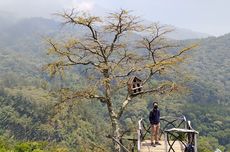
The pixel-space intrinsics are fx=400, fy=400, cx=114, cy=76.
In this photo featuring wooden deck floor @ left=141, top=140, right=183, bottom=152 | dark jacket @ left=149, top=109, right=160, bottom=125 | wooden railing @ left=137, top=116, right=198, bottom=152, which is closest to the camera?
wooden railing @ left=137, top=116, right=198, bottom=152

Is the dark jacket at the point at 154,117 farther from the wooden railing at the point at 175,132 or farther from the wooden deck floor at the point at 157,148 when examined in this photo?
the wooden deck floor at the point at 157,148

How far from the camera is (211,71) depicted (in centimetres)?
19550

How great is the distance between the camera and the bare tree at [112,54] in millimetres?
15619

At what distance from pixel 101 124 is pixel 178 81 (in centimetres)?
9386

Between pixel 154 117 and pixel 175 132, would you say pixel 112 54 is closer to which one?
pixel 154 117

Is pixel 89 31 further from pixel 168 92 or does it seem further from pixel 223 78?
pixel 223 78

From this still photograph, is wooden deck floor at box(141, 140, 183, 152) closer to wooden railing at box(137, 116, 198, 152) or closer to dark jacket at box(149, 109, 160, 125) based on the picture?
wooden railing at box(137, 116, 198, 152)

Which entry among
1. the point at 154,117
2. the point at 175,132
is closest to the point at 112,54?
the point at 154,117

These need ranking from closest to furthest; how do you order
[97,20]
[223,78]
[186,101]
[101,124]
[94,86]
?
[94,86], [97,20], [101,124], [186,101], [223,78]

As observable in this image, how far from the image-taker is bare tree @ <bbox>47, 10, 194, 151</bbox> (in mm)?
15619

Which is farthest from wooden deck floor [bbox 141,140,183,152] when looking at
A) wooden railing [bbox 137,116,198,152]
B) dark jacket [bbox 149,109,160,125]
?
dark jacket [bbox 149,109,160,125]

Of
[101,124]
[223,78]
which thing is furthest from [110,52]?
[223,78]

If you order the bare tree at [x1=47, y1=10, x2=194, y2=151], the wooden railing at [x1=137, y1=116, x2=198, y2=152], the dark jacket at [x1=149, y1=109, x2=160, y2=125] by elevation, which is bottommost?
the wooden railing at [x1=137, y1=116, x2=198, y2=152]

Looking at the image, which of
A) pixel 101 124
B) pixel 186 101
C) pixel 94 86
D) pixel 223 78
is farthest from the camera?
pixel 223 78
